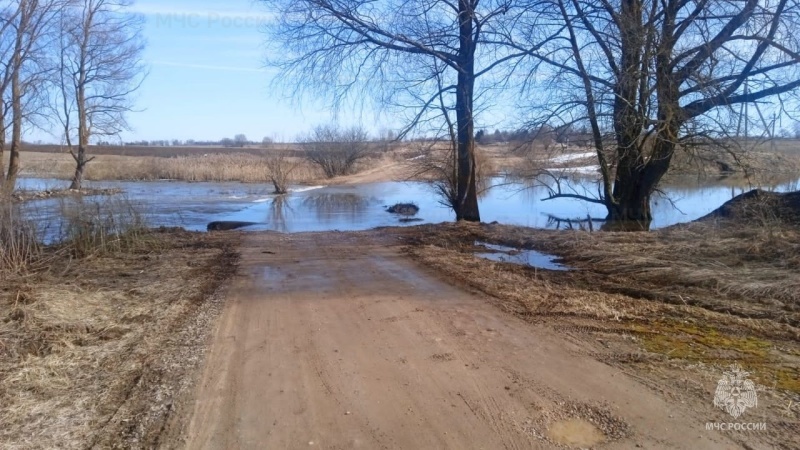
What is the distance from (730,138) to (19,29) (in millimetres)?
26399

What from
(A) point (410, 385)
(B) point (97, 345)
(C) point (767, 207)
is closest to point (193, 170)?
(C) point (767, 207)

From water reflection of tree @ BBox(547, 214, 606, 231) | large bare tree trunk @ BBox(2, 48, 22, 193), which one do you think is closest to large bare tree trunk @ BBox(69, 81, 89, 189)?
large bare tree trunk @ BBox(2, 48, 22, 193)

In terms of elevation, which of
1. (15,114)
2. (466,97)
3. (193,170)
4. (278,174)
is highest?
(15,114)

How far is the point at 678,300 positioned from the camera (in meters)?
6.98

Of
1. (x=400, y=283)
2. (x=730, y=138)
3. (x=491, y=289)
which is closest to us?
(x=491, y=289)

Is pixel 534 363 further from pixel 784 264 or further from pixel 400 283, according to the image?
pixel 784 264

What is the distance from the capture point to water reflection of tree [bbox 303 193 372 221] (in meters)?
23.6

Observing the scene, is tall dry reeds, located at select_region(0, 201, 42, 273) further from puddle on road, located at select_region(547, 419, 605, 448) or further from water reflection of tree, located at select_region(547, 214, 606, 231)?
water reflection of tree, located at select_region(547, 214, 606, 231)

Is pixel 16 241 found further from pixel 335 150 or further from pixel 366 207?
pixel 335 150

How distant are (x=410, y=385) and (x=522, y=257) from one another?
21.7 feet

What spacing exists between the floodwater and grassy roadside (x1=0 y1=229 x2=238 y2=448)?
13.1 ft

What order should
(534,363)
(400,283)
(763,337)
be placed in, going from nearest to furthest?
(534,363) → (763,337) → (400,283)

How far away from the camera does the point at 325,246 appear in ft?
39.6

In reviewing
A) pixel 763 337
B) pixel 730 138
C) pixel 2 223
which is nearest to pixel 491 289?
pixel 763 337
